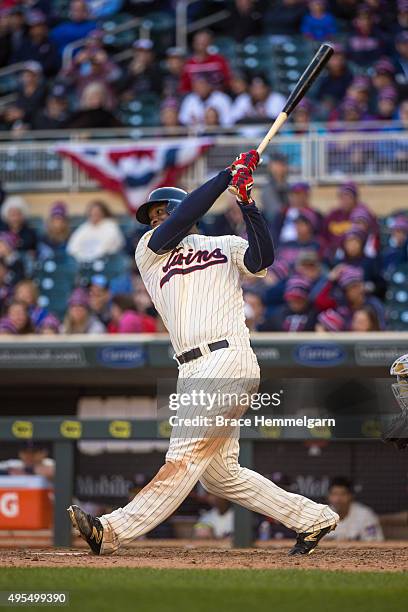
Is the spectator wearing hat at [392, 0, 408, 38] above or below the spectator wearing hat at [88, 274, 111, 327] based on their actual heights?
above

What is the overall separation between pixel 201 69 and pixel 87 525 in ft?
26.7

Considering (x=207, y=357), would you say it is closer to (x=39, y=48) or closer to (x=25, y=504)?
(x=25, y=504)

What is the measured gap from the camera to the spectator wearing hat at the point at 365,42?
13.0 metres

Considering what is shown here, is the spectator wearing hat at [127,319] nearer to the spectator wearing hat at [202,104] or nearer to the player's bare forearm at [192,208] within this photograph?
the spectator wearing hat at [202,104]

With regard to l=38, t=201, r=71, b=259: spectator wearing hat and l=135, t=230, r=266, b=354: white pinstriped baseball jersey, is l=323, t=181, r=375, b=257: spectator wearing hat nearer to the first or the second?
l=38, t=201, r=71, b=259: spectator wearing hat

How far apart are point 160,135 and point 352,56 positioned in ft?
7.36

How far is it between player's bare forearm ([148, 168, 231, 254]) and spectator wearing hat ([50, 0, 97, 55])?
29.7 ft

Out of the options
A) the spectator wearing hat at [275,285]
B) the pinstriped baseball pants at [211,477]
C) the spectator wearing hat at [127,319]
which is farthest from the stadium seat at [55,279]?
the pinstriped baseball pants at [211,477]

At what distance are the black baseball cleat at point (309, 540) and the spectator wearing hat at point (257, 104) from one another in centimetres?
689

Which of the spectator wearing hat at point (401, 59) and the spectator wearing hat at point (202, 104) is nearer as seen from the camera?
the spectator wearing hat at point (202, 104)

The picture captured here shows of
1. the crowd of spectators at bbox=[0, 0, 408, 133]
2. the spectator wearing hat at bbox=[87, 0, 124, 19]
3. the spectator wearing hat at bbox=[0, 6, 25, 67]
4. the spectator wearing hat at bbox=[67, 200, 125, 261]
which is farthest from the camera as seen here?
the spectator wearing hat at bbox=[87, 0, 124, 19]

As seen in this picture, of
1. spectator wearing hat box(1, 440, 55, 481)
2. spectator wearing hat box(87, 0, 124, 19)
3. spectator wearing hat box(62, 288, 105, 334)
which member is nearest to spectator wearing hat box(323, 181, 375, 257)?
spectator wearing hat box(62, 288, 105, 334)

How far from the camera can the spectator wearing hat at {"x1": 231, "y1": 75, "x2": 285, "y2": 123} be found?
12.1 metres

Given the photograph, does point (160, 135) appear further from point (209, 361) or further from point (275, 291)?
point (209, 361)
